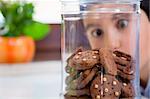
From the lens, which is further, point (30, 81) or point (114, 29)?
point (30, 81)

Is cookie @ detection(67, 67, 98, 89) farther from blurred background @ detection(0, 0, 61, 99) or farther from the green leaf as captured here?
the green leaf

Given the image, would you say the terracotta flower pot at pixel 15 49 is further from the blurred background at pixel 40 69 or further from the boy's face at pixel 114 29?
the boy's face at pixel 114 29

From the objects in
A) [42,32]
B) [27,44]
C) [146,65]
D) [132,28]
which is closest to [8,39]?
[27,44]

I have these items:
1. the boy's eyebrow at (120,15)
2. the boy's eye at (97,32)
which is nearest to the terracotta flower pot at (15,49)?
Result: the boy's eye at (97,32)

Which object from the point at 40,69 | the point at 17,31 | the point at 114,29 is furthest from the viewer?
the point at 17,31

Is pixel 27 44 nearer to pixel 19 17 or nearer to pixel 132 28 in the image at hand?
pixel 19 17

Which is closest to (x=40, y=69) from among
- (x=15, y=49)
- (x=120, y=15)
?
(x=15, y=49)

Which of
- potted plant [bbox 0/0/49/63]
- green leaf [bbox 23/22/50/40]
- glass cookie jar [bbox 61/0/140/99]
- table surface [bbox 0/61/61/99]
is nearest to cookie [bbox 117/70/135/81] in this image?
glass cookie jar [bbox 61/0/140/99]

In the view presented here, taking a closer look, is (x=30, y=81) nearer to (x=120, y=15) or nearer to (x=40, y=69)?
(x=40, y=69)
